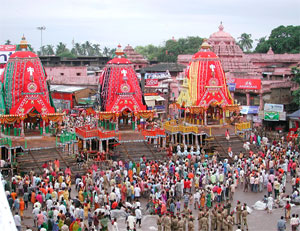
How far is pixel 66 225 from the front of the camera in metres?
16.7

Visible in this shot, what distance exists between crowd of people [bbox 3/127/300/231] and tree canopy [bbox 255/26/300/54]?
4037cm

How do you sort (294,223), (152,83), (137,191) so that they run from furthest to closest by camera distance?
1. (152,83)
2. (137,191)
3. (294,223)

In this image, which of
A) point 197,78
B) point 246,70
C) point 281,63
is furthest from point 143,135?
point 281,63

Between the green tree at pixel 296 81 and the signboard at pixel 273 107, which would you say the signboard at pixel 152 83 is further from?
the green tree at pixel 296 81

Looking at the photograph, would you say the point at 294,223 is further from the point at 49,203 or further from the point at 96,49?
the point at 96,49

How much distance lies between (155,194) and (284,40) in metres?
49.7

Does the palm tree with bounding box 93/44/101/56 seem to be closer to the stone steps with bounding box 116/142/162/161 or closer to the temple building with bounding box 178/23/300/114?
the temple building with bounding box 178/23/300/114

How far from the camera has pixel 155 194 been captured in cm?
2052

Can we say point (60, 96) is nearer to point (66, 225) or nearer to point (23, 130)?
point (23, 130)

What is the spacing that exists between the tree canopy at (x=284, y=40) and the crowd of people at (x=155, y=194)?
132ft

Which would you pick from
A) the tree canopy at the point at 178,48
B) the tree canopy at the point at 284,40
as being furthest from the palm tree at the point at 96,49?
the tree canopy at the point at 284,40

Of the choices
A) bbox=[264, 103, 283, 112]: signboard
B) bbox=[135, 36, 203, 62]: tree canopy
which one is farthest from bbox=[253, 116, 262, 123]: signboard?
bbox=[135, 36, 203, 62]: tree canopy

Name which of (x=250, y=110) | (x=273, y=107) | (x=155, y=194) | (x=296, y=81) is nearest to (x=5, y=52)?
(x=250, y=110)

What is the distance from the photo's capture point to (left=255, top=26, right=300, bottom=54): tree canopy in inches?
2554
